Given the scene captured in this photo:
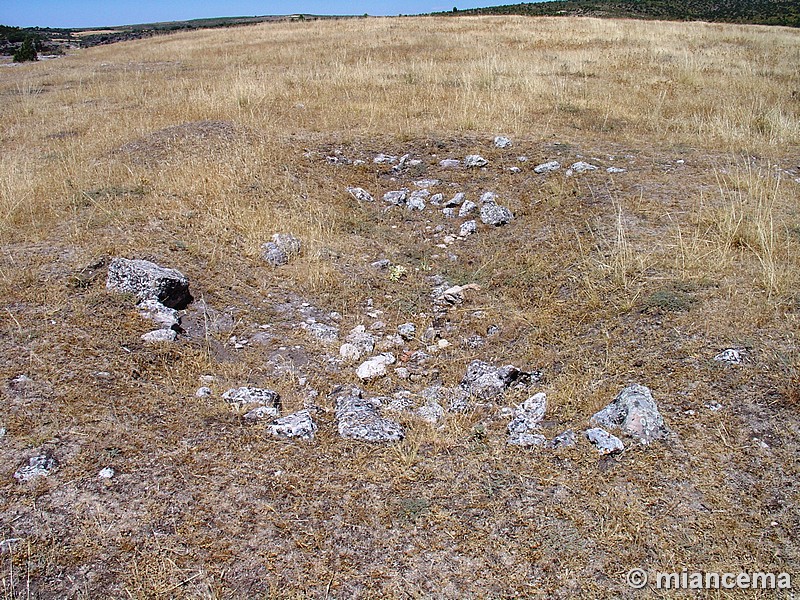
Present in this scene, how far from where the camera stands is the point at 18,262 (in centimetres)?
463

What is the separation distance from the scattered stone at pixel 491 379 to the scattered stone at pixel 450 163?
4.56 meters

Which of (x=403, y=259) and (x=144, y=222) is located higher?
(x=144, y=222)

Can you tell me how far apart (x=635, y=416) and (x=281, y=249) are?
3.65 m

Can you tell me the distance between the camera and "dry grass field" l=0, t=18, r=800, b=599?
2289 millimetres

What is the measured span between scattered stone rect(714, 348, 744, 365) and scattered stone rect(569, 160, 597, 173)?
398 cm

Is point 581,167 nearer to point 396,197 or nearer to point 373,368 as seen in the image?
point 396,197

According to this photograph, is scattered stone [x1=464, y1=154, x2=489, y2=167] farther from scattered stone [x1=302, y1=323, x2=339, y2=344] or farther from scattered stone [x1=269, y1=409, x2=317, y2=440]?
scattered stone [x1=269, y1=409, x2=317, y2=440]

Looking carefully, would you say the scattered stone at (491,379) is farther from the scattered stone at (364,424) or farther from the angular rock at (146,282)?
the angular rock at (146,282)

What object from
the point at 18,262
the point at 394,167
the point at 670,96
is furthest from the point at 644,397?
the point at 670,96

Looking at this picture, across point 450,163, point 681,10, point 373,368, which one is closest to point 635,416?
point 373,368

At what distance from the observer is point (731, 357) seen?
3.27 m

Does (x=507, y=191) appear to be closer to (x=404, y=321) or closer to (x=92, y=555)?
(x=404, y=321)

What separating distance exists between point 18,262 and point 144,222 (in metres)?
1.21

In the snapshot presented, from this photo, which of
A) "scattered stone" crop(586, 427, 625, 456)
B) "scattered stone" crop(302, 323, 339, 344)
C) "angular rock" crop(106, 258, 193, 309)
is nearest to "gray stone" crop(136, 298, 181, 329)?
"angular rock" crop(106, 258, 193, 309)
